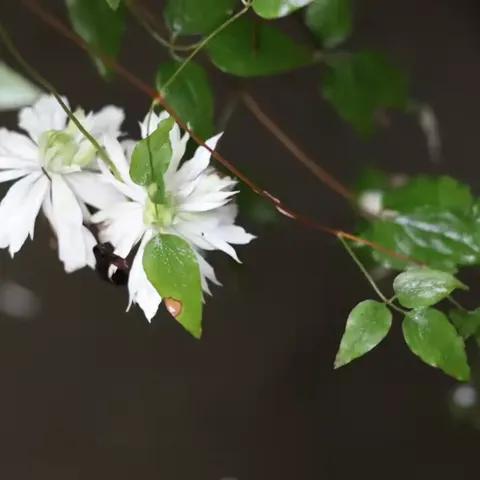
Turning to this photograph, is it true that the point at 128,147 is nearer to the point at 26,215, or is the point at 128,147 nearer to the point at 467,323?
the point at 26,215

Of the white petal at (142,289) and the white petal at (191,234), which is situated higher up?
the white petal at (191,234)

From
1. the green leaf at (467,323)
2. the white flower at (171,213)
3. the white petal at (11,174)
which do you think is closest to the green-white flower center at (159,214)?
the white flower at (171,213)

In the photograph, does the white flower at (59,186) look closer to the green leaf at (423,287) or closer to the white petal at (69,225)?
the white petal at (69,225)

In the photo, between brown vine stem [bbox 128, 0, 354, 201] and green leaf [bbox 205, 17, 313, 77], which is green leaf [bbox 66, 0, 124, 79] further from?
brown vine stem [bbox 128, 0, 354, 201]

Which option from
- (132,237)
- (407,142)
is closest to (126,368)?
(132,237)

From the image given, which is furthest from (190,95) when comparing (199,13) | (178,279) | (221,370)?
(221,370)

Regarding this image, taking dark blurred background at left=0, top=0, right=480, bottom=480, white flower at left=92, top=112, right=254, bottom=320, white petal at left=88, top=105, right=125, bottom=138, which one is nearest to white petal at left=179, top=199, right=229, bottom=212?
→ white flower at left=92, top=112, right=254, bottom=320

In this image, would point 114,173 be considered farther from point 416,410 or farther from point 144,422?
point 416,410
